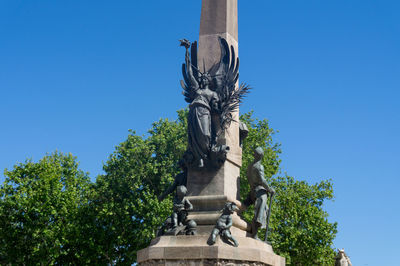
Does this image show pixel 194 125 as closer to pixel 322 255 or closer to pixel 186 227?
pixel 186 227

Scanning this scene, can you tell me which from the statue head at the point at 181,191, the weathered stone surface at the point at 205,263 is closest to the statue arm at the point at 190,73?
the statue head at the point at 181,191

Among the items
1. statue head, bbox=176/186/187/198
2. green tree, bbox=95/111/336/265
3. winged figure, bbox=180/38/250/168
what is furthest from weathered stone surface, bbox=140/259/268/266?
green tree, bbox=95/111/336/265

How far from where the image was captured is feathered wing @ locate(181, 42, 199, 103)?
40.4 ft

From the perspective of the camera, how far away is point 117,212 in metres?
28.4

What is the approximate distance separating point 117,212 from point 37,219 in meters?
4.95

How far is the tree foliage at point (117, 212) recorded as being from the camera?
27984 millimetres

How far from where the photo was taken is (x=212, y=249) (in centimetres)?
966

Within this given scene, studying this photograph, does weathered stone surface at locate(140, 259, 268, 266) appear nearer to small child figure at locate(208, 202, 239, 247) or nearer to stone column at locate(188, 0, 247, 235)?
small child figure at locate(208, 202, 239, 247)

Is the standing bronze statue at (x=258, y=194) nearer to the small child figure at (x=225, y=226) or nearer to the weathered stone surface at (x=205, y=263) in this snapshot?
the small child figure at (x=225, y=226)

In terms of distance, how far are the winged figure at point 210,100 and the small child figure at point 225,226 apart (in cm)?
146

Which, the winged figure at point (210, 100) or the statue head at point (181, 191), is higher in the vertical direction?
the winged figure at point (210, 100)

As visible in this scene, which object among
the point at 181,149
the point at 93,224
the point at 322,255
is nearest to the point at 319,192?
the point at 322,255

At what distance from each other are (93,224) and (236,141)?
1845 centimetres

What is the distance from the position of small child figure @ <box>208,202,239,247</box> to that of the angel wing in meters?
2.37
